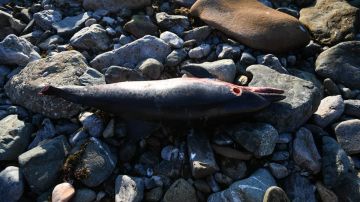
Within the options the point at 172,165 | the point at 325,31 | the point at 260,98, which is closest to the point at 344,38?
the point at 325,31

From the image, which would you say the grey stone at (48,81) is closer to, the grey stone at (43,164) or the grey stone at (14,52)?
the grey stone at (14,52)

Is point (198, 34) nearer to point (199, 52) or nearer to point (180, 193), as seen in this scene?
point (199, 52)

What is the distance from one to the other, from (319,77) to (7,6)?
543 centimetres

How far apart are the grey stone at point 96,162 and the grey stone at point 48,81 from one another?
637mm

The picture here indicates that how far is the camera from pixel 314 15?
7.12 metres

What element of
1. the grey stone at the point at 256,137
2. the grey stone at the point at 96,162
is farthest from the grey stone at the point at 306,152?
the grey stone at the point at 96,162

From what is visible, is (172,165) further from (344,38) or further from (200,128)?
(344,38)

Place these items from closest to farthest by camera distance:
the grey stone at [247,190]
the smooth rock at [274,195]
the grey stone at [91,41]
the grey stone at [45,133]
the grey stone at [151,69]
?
the smooth rock at [274,195] → the grey stone at [247,190] → the grey stone at [45,133] → the grey stone at [151,69] → the grey stone at [91,41]

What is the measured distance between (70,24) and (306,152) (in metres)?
4.25

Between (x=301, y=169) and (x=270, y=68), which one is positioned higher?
(x=270, y=68)

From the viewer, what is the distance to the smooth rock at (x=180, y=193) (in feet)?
16.3

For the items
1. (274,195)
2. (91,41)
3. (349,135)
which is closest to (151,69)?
(91,41)

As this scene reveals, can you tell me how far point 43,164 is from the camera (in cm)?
526

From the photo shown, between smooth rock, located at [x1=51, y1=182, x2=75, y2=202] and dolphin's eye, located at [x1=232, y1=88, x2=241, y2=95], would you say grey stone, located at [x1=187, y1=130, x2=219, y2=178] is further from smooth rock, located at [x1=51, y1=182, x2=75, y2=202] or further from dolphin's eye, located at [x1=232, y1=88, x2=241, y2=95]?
smooth rock, located at [x1=51, y1=182, x2=75, y2=202]
